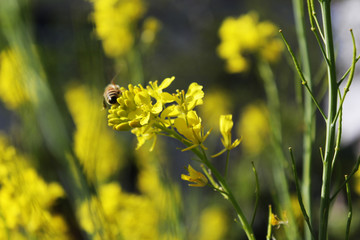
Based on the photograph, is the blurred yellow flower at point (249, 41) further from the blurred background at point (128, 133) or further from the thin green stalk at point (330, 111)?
the thin green stalk at point (330, 111)

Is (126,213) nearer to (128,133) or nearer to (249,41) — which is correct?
(249,41)

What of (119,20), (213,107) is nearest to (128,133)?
(213,107)

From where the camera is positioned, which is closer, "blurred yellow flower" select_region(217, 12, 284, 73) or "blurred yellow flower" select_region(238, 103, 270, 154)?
"blurred yellow flower" select_region(217, 12, 284, 73)

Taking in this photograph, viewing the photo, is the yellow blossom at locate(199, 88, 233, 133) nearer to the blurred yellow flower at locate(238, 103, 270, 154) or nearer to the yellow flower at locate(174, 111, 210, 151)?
the blurred yellow flower at locate(238, 103, 270, 154)

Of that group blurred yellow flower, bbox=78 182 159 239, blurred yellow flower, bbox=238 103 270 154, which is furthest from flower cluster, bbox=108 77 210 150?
blurred yellow flower, bbox=238 103 270 154

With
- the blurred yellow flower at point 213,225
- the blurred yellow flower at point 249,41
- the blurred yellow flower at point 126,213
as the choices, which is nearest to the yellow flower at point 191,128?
the blurred yellow flower at point 126,213

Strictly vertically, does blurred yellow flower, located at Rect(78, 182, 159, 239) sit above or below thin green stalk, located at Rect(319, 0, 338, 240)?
below
